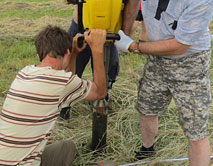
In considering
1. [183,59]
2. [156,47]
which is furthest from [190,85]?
[156,47]

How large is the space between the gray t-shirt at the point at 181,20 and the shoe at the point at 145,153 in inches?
37.4

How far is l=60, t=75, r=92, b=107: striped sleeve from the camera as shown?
1.58 meters

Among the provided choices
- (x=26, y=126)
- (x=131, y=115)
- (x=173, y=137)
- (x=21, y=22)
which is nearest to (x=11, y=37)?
(x=21, y=22)

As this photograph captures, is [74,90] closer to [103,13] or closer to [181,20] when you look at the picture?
[103,13]

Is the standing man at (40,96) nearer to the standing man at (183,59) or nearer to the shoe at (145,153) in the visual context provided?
the standing man at (183,59)

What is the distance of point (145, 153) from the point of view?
7.73ft

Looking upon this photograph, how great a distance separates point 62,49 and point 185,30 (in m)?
0.74

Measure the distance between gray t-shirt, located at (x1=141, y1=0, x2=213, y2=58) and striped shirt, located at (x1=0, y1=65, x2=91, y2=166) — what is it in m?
0.67

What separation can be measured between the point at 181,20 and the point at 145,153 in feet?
4.10

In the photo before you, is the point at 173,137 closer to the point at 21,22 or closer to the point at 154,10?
the point at 154,10

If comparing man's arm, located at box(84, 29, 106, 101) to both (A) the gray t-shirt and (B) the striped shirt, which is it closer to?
(B) the striped shirt

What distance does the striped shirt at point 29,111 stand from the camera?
4.82 feet

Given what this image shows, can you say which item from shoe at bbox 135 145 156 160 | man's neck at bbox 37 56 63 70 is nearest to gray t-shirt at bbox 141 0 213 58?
man's neck at bbox 37 56 63 70

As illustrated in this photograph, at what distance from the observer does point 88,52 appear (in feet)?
8.78
